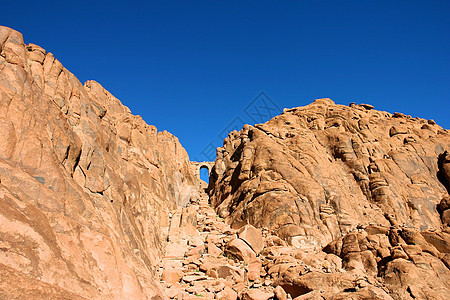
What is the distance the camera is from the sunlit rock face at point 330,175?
2758 centimetres

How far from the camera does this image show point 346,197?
30.3m

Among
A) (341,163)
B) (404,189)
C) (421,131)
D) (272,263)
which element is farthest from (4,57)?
(421,131)

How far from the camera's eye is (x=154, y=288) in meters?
13.4

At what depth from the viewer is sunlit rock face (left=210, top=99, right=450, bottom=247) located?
2758cm

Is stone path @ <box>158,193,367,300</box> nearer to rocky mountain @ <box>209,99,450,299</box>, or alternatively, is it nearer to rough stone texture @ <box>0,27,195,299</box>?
rocky mountain @ <box>209,99,450,299</box>

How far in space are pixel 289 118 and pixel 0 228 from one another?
38692mm

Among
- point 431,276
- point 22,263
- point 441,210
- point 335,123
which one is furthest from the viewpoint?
point 335,123

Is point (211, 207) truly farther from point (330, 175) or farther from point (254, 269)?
point (254, 269)

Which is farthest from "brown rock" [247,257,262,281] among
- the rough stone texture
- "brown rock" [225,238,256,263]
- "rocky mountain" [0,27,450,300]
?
the rough stone texture

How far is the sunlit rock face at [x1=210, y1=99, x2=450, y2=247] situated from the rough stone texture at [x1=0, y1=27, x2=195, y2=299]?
39.4ft

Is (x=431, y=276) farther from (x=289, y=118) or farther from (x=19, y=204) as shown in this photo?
(x=289, y=118)

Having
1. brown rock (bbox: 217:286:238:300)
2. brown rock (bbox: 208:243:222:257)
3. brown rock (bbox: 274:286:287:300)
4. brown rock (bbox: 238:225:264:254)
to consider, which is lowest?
brown rock (bbox: 217:286:238:300)

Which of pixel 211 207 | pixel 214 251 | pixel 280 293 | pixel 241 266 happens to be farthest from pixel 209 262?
pixel 211 207

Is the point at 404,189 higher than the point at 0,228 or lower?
higher
